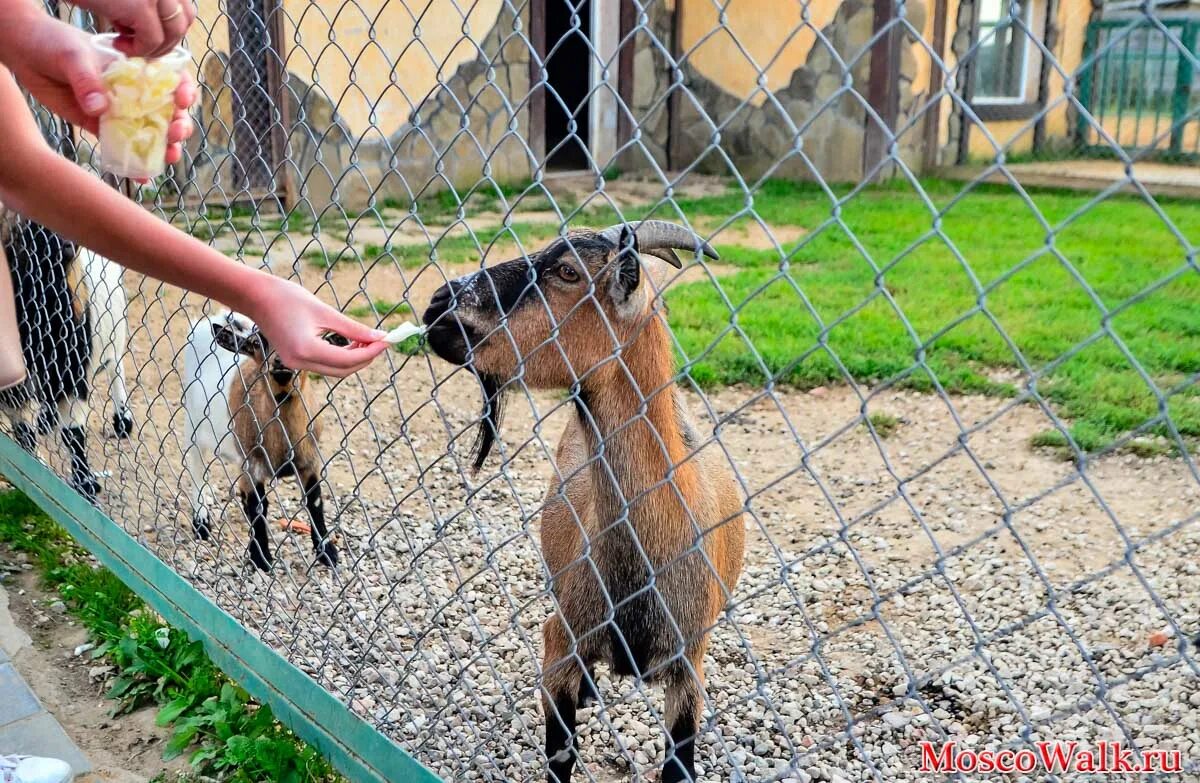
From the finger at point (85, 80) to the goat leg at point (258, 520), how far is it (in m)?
2.41

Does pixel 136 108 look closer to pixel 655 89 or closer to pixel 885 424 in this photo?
pixel 885 424

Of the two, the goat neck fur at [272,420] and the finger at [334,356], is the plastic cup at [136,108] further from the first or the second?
the goat neck fur at [272,420]

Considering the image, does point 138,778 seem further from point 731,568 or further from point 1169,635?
point 1169,635

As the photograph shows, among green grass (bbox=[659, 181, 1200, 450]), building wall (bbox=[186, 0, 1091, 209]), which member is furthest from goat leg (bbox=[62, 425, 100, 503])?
building wall (bbox=[186, 0, 1091, 209])

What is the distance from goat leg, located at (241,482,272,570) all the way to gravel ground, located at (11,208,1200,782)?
0.21 feet

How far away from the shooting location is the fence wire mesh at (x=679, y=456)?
76.2 inches

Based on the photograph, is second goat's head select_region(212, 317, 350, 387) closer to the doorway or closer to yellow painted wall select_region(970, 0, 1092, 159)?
the doorway

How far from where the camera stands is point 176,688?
2924mm

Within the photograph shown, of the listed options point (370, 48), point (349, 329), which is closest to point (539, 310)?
point (349, 329)

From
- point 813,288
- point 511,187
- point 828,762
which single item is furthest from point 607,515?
point 511,187

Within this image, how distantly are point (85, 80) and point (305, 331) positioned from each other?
1.42 ft

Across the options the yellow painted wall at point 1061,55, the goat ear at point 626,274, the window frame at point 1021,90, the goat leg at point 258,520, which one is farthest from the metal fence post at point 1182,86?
the goat ear at point 626,274

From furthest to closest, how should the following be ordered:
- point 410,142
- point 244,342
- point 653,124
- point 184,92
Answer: point 653,124 < point 410,142 < point 244,342 < point 184,92

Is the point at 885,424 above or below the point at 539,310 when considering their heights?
below
